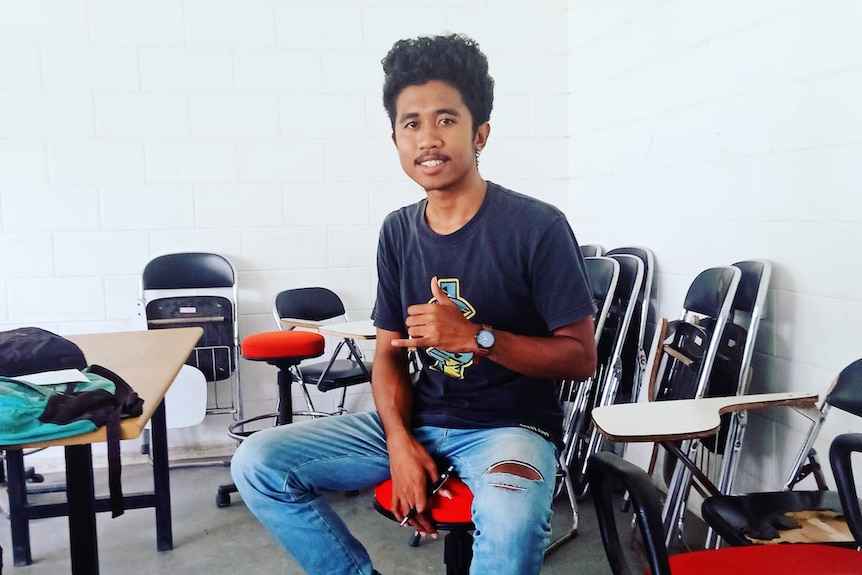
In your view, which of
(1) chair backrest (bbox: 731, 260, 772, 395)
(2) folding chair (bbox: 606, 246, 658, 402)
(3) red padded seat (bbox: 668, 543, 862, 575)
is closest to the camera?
(3) red padded seat (bbox: 668, 543, 862, 575)

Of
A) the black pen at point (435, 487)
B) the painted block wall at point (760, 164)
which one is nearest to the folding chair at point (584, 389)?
the painted block wall at point (760, 164)

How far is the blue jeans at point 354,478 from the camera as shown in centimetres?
130

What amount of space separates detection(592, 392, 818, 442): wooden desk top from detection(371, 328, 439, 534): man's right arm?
40 cm

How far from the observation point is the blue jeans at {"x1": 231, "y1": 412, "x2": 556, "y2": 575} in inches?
51.3

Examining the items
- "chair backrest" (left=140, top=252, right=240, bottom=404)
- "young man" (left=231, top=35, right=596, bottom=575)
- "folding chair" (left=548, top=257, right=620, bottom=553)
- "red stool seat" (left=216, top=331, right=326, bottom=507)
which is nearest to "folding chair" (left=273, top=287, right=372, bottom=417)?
"red stool seat" (left=216, top=331, right=326, bottom=507)

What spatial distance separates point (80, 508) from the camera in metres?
1.50

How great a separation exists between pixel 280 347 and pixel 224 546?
2.58 feet

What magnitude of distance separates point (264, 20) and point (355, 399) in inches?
78.7

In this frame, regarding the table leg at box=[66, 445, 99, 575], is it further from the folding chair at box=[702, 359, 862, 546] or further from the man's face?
the folding chair at box=[702, 359, 862, 546]

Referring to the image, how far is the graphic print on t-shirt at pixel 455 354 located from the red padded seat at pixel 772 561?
593mm

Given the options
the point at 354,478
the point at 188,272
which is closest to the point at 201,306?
the point at 188,272

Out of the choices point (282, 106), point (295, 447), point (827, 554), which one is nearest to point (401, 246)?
point (295, 447)

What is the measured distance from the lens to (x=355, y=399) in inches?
152

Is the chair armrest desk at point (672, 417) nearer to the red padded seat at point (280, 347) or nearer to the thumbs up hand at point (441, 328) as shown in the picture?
the thumbs up hand at point (441, 328)
